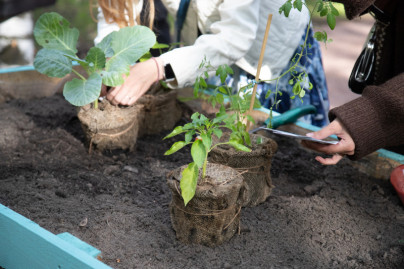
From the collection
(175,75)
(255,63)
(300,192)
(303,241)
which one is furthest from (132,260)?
(255,63)

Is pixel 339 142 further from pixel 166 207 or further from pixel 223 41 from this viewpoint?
pixel 223 41

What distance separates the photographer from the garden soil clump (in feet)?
5.21

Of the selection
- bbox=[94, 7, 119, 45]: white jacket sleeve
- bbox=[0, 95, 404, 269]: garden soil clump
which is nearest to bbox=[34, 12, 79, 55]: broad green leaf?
bbox=[94, 7, 119, 45]: white jacket sleeve

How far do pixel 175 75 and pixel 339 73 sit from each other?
350cm

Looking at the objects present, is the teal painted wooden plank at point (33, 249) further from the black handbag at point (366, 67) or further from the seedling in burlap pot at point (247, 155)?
the black handbag at point (366, 67)

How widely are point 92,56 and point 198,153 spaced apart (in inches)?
34.6

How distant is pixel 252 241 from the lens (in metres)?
1.65

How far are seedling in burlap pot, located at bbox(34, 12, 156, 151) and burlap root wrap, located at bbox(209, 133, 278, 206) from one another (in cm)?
56

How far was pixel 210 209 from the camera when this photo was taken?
1.53m

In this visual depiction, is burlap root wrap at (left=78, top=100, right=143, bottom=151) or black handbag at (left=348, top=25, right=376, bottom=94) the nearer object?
burlap root wrap at (left=78, top=100, right=143, bottom=151)

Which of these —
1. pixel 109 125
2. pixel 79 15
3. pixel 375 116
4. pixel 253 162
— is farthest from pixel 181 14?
pixel 79 15

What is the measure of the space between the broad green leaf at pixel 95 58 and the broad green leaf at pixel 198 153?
82cm

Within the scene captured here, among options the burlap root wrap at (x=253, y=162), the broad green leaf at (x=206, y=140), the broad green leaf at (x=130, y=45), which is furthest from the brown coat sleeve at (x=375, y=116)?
the broad green leaf at (x=130, y=45)

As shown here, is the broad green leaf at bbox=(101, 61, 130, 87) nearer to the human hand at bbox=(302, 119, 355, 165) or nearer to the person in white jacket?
the person in white jacket
